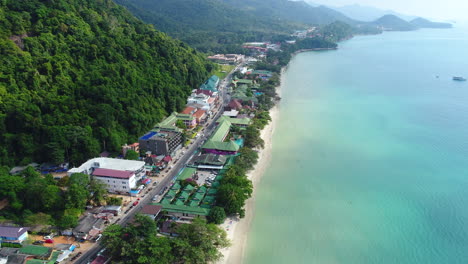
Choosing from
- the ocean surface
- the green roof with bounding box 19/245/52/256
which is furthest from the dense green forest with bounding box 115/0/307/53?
the green roof with bounding box 19/245/52/256

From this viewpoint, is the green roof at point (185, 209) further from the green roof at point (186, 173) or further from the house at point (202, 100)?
the house at point (202, 100)

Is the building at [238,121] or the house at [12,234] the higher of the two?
the building at [238,121]

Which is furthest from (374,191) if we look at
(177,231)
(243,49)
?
(243,49)

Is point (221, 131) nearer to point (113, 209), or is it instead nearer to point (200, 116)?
point (200, 116)

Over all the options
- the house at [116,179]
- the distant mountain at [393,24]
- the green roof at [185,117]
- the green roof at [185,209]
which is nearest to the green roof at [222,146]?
the green roof at [185,117]

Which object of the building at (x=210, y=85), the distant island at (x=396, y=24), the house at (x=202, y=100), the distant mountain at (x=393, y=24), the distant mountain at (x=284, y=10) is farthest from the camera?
the distant island at (x=396, y=24)

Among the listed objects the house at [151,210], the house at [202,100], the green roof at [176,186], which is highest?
the house at [202,100]

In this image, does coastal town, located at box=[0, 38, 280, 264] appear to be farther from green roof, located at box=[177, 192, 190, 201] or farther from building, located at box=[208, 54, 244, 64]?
building, located at box=[208, 54, 244, 64]
